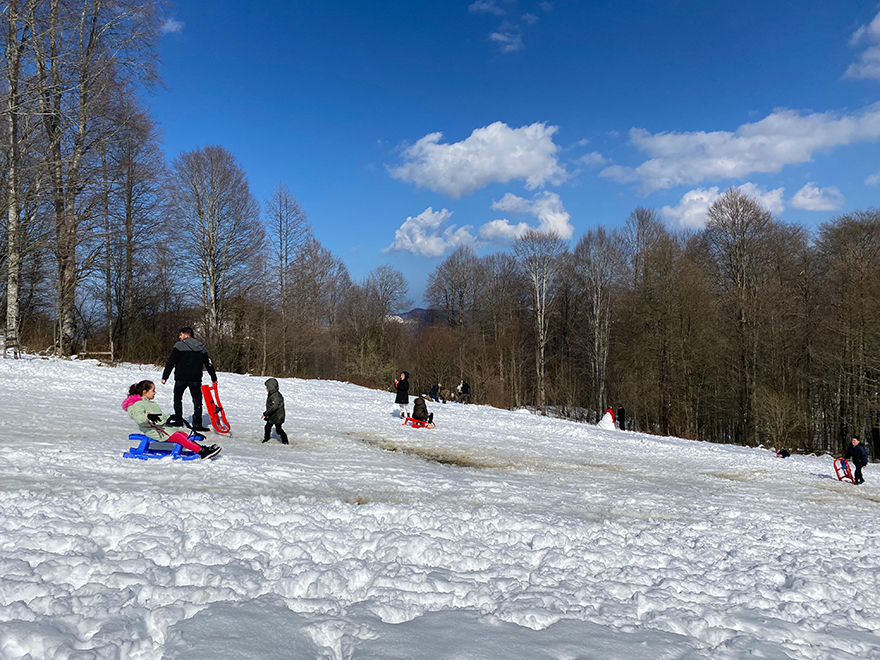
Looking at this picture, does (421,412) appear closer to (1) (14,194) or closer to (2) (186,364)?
(2) (186,364)

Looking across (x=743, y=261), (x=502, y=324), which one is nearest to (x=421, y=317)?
(x=502, y=324)

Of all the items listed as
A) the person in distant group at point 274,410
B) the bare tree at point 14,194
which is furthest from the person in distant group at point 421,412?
the bare tree at point 14,194

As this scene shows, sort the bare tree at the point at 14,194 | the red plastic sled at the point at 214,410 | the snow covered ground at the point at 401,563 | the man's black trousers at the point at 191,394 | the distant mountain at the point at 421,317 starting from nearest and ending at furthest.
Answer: the snow covered ground at the point at 401,563
the man's black trousers at the point at 191,394
the red plastic sled at the point at 214,410
the bare tree at the point at 14,194
the distant mountain at the point at 421,317

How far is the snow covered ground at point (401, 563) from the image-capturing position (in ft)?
10.7

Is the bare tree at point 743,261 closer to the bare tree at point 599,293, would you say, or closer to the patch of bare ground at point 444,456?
the bare tree at point 599,293

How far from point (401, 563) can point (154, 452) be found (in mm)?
5454

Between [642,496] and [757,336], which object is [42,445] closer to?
[642,496]

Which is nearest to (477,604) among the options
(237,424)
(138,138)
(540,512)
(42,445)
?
(540,512)

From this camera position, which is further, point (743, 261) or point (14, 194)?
point (743, 261)

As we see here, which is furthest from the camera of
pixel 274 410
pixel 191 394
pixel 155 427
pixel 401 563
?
pixel 274 410

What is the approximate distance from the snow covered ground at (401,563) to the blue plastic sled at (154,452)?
33 centimetres

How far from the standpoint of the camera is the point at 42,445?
7.96 m

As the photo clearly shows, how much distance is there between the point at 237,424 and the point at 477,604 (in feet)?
37.5

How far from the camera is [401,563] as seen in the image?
465 centimetres
